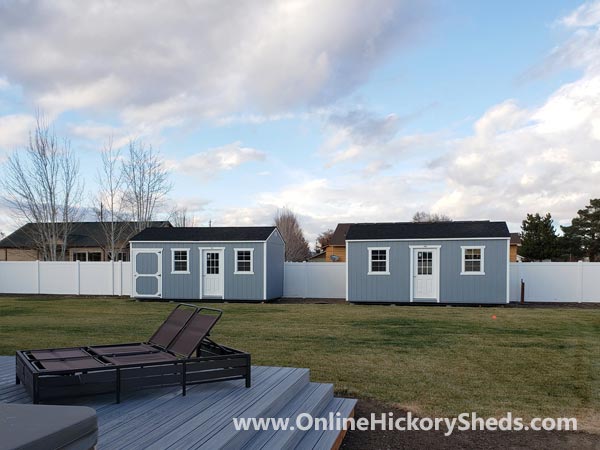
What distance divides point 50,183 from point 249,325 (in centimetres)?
2474

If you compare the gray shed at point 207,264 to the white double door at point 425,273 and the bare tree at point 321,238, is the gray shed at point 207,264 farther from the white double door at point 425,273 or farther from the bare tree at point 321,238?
the bare tree at point 321,238

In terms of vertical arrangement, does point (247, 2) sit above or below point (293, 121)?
above

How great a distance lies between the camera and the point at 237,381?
207 inches

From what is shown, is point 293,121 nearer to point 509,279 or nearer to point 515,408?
point 509,279

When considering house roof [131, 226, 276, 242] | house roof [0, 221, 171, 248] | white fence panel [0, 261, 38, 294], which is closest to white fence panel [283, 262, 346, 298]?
house roof [131, 226, 276, 242]

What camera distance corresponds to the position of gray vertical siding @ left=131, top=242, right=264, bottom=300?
65.5 ft

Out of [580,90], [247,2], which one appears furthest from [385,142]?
[247,2]

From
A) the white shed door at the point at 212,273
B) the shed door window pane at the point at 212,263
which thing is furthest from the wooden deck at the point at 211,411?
the shed door window pane at the point at 212,263

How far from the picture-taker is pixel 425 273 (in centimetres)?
1898

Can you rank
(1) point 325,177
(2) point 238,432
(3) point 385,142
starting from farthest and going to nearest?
(1) point 325,177 → (3) point 385,142 → (2) point 238,432

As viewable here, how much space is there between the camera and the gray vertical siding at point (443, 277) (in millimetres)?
18234

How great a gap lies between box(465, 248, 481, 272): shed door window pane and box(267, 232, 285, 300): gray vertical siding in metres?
7.93

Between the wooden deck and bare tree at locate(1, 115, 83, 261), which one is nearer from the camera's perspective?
the wooden deck

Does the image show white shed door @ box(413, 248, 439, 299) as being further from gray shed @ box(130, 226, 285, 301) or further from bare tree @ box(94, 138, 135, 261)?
bare tree @ box(94, 138, 135, 261)
